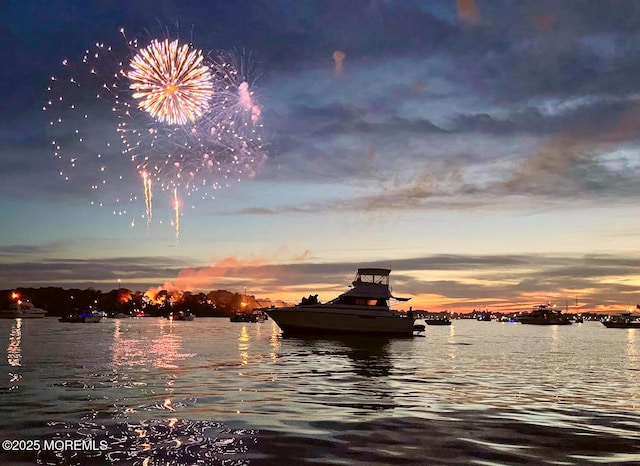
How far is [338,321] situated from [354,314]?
1940mm

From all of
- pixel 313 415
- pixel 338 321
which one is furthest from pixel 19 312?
pixel 313 415

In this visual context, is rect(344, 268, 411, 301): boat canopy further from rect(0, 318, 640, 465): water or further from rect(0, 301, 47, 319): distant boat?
rect(0, 301, 47, 319): distant boat

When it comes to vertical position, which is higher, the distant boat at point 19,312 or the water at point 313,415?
the water at point 313,415

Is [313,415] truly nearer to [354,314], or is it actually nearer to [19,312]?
[354,314]

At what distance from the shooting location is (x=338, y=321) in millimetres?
65625

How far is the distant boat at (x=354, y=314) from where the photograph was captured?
65.8 m

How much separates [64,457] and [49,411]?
6.31 metres

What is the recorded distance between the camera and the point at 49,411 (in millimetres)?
18188

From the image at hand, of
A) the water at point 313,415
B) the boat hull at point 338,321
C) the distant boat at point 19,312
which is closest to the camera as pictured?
the water at point 313,415

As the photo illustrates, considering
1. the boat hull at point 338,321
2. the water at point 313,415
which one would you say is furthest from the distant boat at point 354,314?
the water at point 313,415

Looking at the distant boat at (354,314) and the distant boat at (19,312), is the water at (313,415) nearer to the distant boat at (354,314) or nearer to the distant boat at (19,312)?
the distant boat at (354,314)

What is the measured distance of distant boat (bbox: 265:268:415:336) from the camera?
2591 inches

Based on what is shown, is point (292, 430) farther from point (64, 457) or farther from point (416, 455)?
point (64, 457)

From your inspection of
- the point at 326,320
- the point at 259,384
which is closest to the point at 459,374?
the point at 259,384
